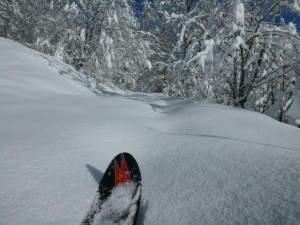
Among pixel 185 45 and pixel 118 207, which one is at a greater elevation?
pixel 185 45

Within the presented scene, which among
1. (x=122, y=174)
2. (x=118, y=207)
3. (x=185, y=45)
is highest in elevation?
(x=185, y=45)

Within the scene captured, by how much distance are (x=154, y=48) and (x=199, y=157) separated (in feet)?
33.4

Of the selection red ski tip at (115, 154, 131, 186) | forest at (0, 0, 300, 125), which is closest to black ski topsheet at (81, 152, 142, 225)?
red ski tip at (115, 154, 131, 186)

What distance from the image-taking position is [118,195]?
1.76 meters

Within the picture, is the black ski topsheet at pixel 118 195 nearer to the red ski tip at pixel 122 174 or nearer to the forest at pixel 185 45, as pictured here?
the red ski tip at pixel 122 174

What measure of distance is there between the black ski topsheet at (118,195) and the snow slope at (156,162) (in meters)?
0.06

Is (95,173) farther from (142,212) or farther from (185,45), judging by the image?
(185,45)

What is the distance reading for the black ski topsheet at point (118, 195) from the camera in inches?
61.9

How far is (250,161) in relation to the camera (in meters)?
1.83

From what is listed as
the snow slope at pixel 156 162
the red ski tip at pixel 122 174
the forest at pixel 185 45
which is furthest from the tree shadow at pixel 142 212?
the forest at pixel 185 45

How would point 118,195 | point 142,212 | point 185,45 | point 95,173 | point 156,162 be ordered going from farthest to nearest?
1. point 185,45
2. point 156,162
3. point 95,173
4. point 118,195
5. point 142,212

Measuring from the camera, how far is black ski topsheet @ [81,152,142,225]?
5.16 ft

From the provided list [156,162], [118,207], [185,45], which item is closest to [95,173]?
[118,207]

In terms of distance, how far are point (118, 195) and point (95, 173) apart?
27 cm
